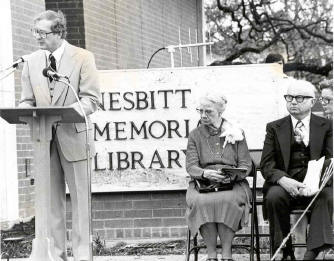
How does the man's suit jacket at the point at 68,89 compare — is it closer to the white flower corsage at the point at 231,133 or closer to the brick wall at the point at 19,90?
the white flower corsage at the point at 231,133

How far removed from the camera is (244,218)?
23.0ft

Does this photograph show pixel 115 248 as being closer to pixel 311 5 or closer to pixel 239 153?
pixel 239 153

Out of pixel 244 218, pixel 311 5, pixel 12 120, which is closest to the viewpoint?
pixel 12 120

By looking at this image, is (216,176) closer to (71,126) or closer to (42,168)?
(71,126)

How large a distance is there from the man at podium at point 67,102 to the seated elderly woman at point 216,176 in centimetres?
92

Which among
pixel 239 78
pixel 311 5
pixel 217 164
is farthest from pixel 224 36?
pixel 217 164

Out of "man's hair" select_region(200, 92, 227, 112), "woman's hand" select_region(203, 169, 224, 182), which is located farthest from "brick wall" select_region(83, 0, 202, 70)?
"woman's hand" select_region(203, 169, 224, 182)

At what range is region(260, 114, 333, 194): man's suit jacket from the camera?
705 cm

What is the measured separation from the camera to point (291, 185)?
6809 mm

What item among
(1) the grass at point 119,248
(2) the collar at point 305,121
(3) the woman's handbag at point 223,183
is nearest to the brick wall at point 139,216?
(1) the grass at point 119,248

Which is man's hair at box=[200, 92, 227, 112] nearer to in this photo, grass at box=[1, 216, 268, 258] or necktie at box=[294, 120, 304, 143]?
necktie at box=[294, 120, 304, 143]

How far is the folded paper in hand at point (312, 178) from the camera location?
675cm

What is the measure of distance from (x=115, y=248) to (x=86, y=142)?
90.4 inches

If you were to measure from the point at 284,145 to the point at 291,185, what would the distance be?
1.43 feet
